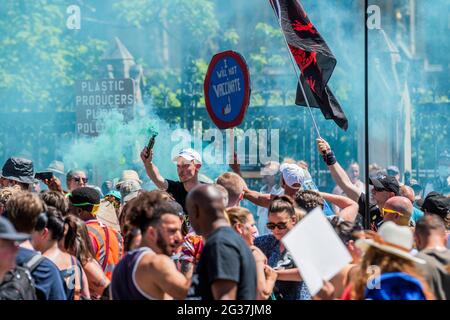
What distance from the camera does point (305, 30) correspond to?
7.68 metres

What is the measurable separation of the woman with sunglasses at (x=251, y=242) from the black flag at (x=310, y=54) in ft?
7.38

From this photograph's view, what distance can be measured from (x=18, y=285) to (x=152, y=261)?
0.56 meters

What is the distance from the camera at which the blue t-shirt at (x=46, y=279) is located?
4387 mm

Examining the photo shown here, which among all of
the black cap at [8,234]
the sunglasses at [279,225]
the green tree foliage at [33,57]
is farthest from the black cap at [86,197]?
the green tree foliage at [33,57]

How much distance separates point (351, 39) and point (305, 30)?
1571 cm

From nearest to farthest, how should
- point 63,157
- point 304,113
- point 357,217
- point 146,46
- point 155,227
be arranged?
1. point 155,227
2. point 357,217
3. point 304,113
4. point 63,157
5. point 146,46

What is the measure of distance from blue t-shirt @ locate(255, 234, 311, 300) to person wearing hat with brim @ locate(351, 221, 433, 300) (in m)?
1.77

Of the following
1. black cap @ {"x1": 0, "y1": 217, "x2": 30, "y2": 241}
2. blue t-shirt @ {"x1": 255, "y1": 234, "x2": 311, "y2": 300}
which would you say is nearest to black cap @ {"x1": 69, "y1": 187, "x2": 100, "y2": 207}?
blue t-shirt @ {"x1": 255, "y1": 234, "x2": 311, "y2": 300}

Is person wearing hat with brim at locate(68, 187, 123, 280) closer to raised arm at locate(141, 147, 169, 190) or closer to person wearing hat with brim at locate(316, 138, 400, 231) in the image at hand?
raised arm at locate(141, 147, 169, 190)

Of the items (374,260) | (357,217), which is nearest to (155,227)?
(374,260)

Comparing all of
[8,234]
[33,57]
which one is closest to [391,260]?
[8,234]

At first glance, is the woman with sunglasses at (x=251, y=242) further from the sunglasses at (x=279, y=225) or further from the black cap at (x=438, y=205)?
the black cap at (x=438, y=205)

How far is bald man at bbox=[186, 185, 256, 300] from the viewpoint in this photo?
388 cm
